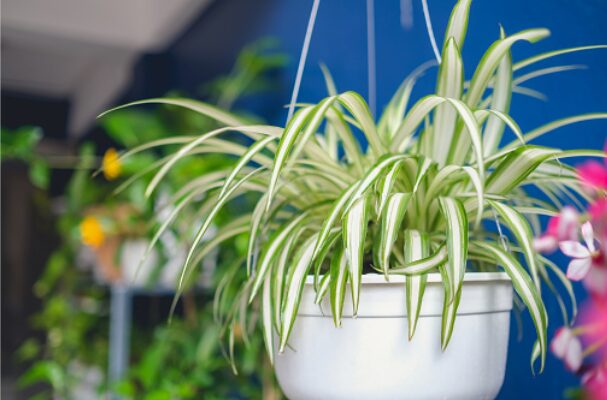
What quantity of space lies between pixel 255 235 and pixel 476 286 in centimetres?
32

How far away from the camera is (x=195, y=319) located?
1.97m

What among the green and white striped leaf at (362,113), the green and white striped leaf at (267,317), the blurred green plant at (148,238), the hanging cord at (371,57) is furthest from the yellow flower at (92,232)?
the green and white striped leaf at (362,113)

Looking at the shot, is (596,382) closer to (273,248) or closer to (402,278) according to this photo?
(402,278)

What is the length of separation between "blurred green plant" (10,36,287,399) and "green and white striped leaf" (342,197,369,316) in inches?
30.3

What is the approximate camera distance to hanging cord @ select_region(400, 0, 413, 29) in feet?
4.52

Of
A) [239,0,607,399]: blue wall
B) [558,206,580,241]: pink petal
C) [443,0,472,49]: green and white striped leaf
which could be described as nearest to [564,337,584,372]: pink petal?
[558,206,580,241]: pink petal

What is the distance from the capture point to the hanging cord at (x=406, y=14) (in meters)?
1.38

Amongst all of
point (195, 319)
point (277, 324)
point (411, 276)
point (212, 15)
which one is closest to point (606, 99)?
point (411, 276)

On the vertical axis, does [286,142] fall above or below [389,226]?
above

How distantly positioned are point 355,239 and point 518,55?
0.65 m

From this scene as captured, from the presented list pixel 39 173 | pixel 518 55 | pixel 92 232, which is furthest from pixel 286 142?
pixel 92 232

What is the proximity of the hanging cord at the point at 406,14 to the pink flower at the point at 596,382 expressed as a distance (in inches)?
40.6

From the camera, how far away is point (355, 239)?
0.67 m

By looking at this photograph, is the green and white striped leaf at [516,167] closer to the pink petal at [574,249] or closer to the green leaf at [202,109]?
the pink petal at [574,249]
